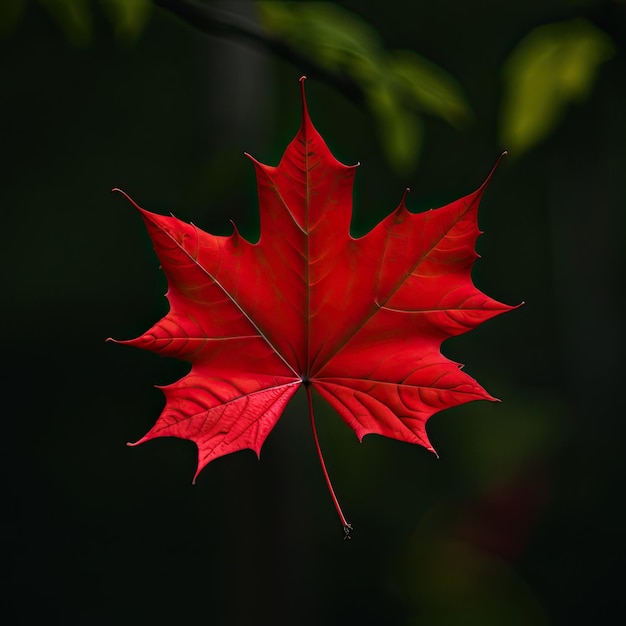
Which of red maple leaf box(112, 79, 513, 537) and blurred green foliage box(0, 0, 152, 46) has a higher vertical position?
blurred green foliage box(0, 0, 152, 46)

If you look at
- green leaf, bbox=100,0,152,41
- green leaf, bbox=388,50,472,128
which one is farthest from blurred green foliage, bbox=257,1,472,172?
green leaf, bbox=100,0,152,41

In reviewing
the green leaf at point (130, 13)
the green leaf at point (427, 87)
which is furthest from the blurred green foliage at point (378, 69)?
the green leaf at point (130, 13)

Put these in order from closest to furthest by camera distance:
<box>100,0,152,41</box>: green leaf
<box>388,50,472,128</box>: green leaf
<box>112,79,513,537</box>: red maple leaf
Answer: <box>112,79,513,537</box>: red maple leaf
<box>100,0,152,41</box>: green leaf
<box>388,50,472,128</box>: green leaf

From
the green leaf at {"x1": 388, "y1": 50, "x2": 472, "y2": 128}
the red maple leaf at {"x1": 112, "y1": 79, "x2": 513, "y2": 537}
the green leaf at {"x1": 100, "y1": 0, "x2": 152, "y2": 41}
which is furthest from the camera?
the green leaf at {"x1": 388, "y1": 50, "x2": 472, "y2": 128}

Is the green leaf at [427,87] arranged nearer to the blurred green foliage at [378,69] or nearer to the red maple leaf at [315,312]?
the blurred green foliage at [378,69]

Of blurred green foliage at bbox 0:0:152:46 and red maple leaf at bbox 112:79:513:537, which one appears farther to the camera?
blurred green foliage at bbox 0:0:152:46

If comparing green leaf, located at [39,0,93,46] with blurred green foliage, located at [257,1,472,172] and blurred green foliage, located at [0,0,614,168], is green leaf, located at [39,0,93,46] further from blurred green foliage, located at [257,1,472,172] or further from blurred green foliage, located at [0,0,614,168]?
blurred green foliage, located at [257,1,472,172]

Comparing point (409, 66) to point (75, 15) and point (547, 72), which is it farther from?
point (75, 15)
